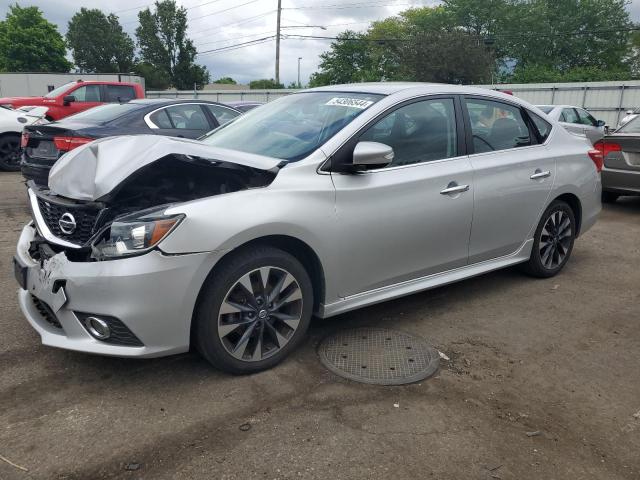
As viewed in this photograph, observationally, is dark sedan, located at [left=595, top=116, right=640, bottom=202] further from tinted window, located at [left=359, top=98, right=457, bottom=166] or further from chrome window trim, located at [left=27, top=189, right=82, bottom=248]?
chrome window trim, located at [left=27, top=189, right=82, bottom=248]

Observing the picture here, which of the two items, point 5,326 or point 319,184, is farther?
point 5,326

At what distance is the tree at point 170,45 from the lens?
243 ft

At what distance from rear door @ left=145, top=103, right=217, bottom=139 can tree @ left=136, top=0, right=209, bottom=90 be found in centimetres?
7040

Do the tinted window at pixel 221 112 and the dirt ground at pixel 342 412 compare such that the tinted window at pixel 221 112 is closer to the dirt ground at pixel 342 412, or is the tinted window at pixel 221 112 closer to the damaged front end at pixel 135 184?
the dirt ground at pixel 342 412

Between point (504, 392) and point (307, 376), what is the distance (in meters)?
1.11

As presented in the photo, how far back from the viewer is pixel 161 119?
24.9 ft

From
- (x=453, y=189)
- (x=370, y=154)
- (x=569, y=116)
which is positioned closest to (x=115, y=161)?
(x=370, y=154)

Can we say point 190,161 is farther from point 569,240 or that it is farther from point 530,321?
point 569,240

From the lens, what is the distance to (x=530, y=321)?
13.3 feet

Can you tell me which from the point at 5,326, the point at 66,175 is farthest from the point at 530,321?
the point at 5,326

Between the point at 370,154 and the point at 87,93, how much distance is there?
12571 millimetres

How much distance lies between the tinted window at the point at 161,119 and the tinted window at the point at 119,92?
282 inches

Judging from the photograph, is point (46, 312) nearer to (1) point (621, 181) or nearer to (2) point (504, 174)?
(2) point (504, 174)

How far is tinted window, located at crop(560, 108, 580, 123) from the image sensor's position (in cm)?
1370
